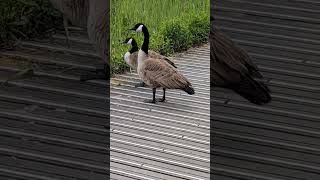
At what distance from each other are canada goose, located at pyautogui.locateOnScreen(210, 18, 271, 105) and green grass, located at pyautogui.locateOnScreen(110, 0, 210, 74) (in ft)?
2.52

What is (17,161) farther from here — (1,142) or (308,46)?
(308,46)

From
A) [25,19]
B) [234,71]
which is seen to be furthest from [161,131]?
[25,19]

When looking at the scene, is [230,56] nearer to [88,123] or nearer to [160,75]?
[160,75]

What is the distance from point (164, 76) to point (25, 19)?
1.38m

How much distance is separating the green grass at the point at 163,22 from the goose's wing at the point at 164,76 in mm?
595

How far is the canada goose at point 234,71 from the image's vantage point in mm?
4246

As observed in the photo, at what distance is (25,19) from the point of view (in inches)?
209

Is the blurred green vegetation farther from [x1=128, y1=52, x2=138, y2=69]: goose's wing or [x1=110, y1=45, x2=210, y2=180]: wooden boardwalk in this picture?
[x1=128, y1=52, x2=138, y2=69]: goose's wing

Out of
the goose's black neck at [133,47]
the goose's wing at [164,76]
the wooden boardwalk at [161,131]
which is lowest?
the wooden boardwalk at [161,131]

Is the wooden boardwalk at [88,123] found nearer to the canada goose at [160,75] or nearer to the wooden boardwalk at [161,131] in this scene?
the wooden boardwalk at [161,131]

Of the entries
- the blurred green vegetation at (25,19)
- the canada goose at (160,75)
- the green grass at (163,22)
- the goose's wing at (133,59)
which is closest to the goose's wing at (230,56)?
the canada goose at (160,75)

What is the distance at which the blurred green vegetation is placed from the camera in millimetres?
5242

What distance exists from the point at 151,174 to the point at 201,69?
1.40m

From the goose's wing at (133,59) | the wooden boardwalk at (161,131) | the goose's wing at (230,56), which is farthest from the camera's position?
the goose's wing at (133,59)
